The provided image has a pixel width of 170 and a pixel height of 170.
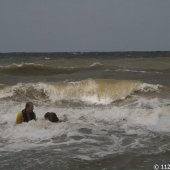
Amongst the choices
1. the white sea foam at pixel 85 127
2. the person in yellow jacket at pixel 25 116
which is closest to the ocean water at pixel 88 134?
the white sea foam at pixel 85 127

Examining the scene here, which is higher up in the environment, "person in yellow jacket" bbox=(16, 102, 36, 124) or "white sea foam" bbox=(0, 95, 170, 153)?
"person in yellow jacket" bbox=(16, 102, 36, 124)

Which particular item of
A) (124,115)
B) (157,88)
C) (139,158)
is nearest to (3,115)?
(124,115)

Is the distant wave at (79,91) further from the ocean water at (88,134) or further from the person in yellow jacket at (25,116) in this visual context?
the person in yellow jacket at (25,116)

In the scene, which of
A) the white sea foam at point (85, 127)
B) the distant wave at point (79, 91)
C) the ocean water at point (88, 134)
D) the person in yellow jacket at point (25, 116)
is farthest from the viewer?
the distant wave at point (79, 91)

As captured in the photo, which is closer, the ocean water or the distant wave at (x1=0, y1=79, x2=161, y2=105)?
the ocean water

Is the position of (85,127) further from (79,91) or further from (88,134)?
(79,91)

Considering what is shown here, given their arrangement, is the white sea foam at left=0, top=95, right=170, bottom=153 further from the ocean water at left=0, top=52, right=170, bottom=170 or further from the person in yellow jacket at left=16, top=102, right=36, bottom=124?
the person in yellow jacket at left=16, top=102, right=36, bottom=124

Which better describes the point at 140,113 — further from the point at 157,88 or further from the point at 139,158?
the point at 157,88

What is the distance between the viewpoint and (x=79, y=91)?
18.7 m

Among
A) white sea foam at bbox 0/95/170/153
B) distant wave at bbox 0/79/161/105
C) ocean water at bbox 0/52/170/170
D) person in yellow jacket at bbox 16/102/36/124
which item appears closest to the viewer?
ocean water at bbox 0/52/170/170

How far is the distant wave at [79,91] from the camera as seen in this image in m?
17.8

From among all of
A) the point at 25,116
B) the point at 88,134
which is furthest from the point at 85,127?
the point at 25,116

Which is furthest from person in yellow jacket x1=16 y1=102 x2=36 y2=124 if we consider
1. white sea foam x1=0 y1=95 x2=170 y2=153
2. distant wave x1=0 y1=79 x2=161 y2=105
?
distant wave x1=0 y1=79 x2=161 y2=105

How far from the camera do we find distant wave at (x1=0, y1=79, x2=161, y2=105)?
17.8 meters
